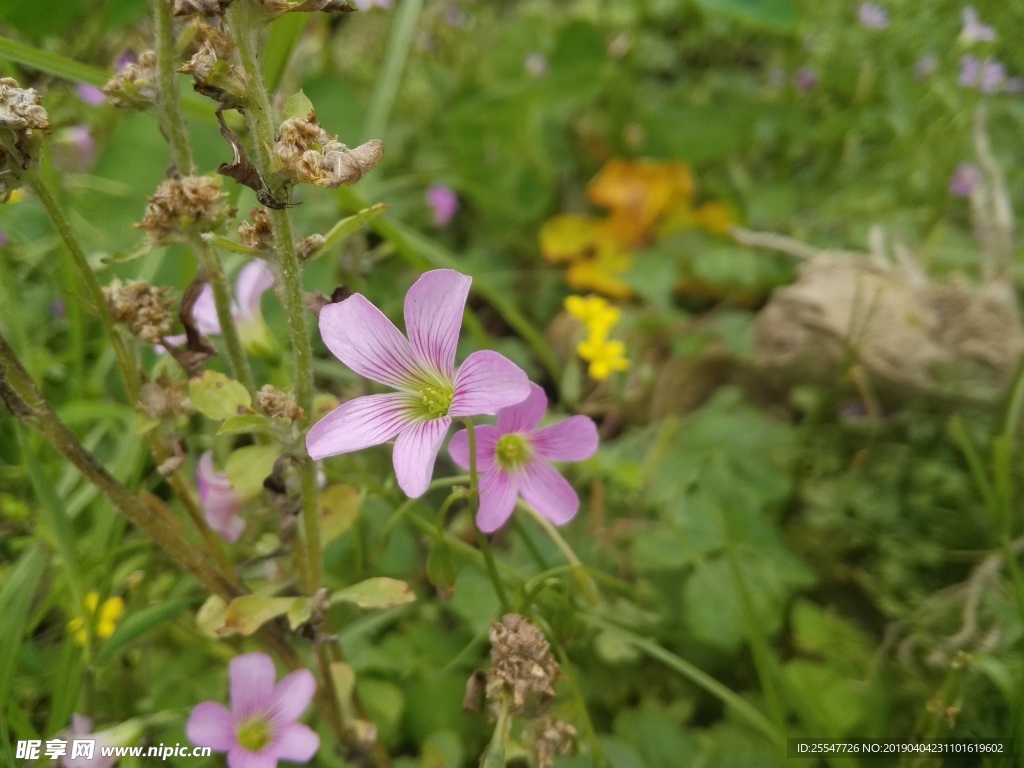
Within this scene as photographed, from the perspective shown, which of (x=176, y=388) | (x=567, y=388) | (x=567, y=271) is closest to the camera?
(x=176, y=388)

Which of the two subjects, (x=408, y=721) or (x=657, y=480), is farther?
(x=657, y=480)

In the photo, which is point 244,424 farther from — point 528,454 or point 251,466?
point 528,454

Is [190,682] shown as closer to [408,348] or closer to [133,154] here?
[408,348]

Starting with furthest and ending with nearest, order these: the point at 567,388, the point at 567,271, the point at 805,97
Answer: the point at 805,97
the point at 567,271
the point at 567,388

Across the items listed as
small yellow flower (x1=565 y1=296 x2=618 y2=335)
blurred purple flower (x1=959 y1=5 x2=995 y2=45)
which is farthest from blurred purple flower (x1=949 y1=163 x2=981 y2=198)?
small yellow flower (x1=565 y1=296 x2=618 y2=335)

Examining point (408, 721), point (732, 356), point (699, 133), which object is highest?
point (699, 133)

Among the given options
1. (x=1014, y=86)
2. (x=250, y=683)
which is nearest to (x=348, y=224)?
(x=250, y=683)

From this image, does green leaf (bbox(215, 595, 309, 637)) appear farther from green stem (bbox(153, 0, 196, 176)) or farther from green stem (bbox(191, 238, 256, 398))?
green stem (bbox(153, 0, 196, 176))

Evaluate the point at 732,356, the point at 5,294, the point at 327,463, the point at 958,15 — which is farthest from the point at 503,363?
the point at 958,15
